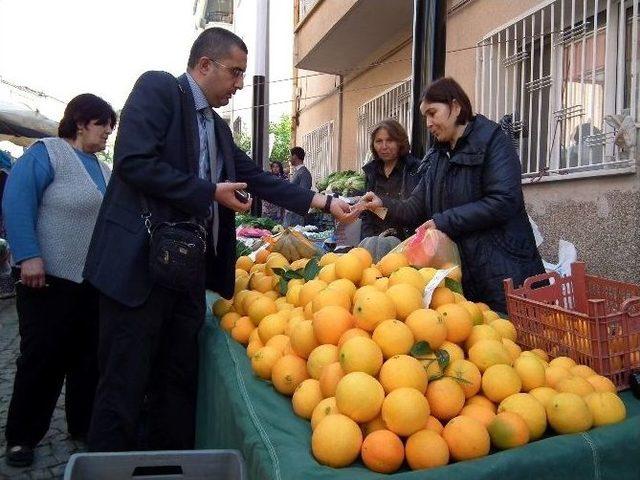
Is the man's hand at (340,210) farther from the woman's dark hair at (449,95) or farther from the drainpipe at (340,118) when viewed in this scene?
the drainpipe at (340,118)

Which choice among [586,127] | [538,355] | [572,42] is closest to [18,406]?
[538,355]

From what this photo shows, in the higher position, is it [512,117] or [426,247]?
[512,117]

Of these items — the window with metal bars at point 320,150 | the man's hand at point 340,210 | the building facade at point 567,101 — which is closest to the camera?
the man's hand at point 340,210

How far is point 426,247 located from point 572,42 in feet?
10.5

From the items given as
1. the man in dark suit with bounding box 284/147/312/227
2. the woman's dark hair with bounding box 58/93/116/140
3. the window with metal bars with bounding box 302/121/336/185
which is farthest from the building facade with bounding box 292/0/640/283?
the window with metal bars with bounding box 302/121/336/185

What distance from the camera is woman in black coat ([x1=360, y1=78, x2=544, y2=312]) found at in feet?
8.20

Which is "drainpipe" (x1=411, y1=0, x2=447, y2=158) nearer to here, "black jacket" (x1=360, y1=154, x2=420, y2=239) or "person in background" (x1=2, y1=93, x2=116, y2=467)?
"black jacket" (x1=360, y1=154, x2=420, y2=239)

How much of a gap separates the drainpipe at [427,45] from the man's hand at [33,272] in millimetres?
2919

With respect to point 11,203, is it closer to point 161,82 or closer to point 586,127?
point 161,82

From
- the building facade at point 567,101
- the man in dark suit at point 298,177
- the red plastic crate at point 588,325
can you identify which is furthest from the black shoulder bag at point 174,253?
the man in dark suit at point 298,177

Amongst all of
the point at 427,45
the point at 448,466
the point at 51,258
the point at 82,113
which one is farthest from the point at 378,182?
the point at 448,466

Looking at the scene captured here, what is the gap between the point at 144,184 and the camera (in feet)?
6.95

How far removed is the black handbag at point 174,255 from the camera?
82.5 inches

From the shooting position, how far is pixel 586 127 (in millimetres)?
4457
